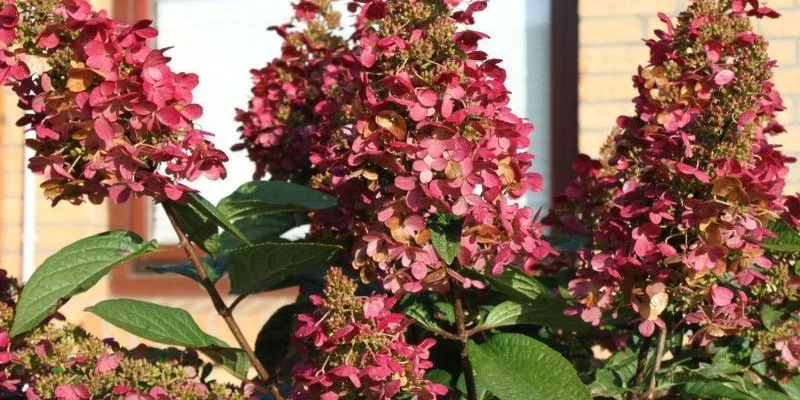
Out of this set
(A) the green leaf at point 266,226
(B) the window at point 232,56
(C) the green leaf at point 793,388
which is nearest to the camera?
(C) the green leaf at point 793,388

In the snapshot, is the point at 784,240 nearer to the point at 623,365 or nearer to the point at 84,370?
the point at 623,365

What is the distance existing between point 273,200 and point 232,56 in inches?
103

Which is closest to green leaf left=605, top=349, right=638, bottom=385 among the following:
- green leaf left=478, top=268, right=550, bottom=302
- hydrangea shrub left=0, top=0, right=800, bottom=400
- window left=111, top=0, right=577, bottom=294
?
hydrangea shrub left=0, top=0, right=800, bottom=400

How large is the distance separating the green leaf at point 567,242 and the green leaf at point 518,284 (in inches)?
7.9

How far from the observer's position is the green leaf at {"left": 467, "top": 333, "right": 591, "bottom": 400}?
111cm

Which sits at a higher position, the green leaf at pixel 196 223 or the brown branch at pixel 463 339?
the green leaf at pixel 196 223

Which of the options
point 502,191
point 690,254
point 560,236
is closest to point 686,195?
point 690,254

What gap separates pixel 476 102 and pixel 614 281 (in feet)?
0.81

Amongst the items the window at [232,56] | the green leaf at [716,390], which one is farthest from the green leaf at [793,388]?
the window at [232,56]

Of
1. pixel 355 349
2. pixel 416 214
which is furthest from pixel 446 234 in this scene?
pixel 355 349

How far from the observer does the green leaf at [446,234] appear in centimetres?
110

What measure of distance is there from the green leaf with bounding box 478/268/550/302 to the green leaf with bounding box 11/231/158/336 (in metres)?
0.37

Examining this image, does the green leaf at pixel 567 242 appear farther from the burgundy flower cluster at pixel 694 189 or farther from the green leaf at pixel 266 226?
the green leaf at pixel 266 226

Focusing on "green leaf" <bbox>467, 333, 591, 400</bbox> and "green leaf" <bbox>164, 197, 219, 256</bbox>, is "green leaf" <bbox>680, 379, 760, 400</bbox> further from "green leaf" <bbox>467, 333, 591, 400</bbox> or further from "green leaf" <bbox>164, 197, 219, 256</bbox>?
"green leaf" <bbox>164, 197, 219, 256</bbox>
